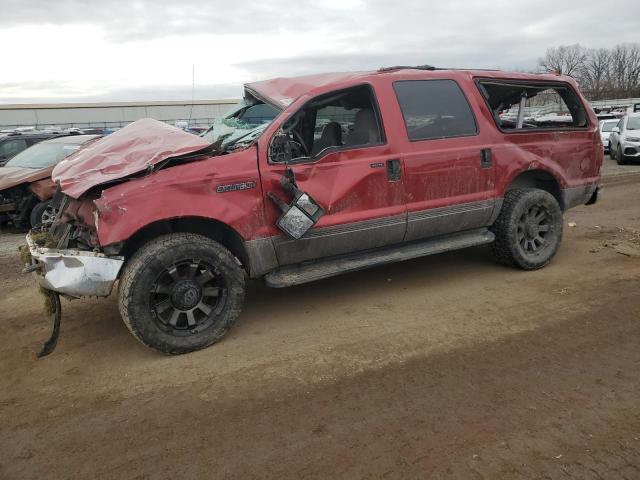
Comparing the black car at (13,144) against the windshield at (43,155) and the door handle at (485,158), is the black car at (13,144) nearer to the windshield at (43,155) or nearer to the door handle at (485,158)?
the windshield at (43,155)

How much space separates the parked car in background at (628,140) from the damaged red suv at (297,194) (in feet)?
38.8

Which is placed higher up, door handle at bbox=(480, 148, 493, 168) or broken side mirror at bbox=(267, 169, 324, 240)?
door handle at bbox=(480, 148, 493, 168)

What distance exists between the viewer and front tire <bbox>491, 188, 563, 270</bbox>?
17.5 feet

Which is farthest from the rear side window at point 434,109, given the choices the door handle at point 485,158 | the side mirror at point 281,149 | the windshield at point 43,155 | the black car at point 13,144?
the black car at point 13,144

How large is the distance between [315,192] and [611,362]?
2.48 m

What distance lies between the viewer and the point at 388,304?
4727mm

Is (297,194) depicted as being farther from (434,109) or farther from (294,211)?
(434,109)

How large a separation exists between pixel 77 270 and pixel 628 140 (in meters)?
16.7

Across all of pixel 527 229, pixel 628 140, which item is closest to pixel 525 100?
pixel 527 229

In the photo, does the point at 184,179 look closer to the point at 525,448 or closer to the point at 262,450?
the point at 262,450

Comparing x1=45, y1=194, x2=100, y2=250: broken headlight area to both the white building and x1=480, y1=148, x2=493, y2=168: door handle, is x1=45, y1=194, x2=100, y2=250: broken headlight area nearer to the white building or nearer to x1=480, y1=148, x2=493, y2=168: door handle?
x1=480, y1=148, x2=493, y2=168: door handle

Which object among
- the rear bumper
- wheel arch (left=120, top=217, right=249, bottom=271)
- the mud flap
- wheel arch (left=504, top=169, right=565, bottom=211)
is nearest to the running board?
wheel arch (left=120, top=217, right=249, bottom=271)

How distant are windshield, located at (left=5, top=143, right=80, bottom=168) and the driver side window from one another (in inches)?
235

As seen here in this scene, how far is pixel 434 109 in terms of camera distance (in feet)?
15.9
